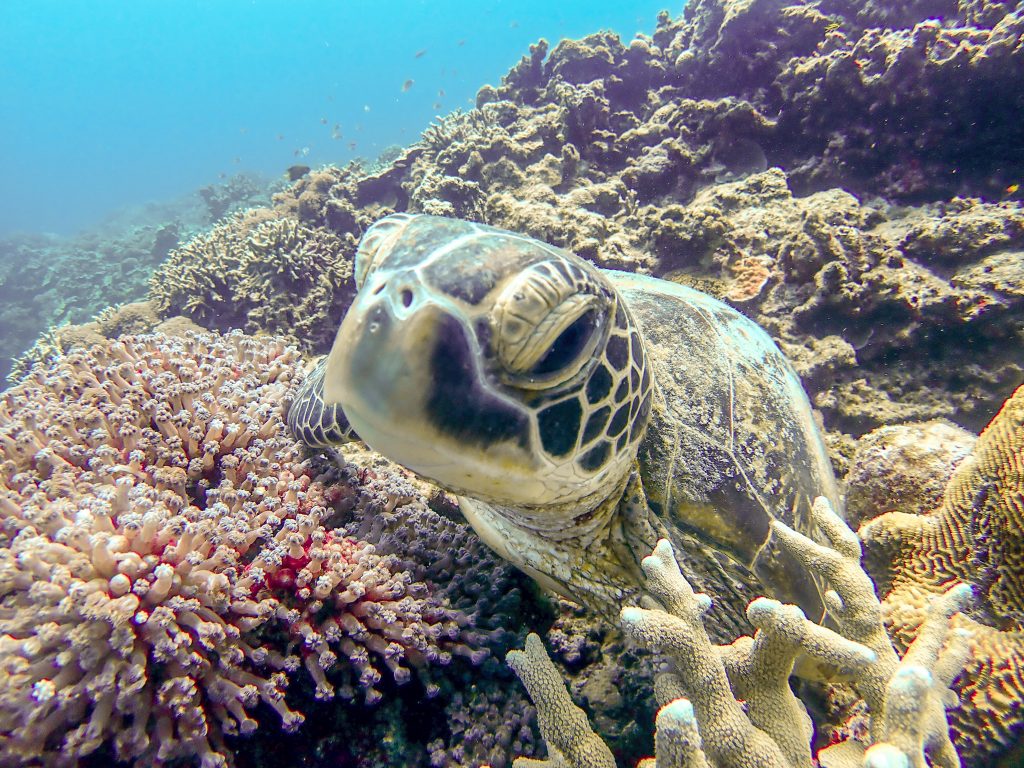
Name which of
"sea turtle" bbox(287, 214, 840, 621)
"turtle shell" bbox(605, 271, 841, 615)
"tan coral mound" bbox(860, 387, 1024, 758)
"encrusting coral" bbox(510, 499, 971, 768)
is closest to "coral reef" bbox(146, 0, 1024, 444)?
"tan coral mound" bbox(860, 387, 1024, 758)

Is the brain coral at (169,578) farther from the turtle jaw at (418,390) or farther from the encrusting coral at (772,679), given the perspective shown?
the turtle jaw at (418,390)

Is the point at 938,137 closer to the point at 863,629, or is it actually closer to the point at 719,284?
the point at 719,284

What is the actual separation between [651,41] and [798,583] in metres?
8.26

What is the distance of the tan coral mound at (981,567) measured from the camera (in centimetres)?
142

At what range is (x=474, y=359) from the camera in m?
1.07

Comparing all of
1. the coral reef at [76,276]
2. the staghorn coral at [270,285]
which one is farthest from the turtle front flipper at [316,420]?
the coral reef at [76,276]

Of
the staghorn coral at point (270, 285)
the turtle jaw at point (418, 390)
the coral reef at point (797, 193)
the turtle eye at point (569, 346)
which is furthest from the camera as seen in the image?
the staghorn coral at point (270, 285)

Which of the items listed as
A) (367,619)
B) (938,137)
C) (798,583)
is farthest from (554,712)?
(938,137)

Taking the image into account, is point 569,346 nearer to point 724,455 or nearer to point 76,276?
point 724,455

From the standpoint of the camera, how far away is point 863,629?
141 centimetres

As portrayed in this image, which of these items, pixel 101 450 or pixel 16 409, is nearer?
pixel 101 450

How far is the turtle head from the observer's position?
1.04 metres

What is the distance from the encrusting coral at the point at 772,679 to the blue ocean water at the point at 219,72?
252ft

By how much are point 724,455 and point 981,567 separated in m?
0.93
